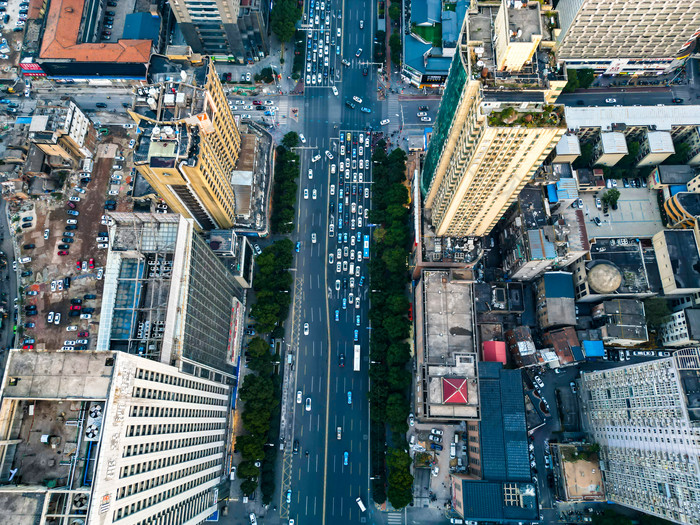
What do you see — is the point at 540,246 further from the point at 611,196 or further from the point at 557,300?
the point at 611,196

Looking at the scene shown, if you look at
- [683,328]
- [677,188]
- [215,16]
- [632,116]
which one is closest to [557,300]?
[683,328]

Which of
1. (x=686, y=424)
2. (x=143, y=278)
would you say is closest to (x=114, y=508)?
(x=143, y=278)

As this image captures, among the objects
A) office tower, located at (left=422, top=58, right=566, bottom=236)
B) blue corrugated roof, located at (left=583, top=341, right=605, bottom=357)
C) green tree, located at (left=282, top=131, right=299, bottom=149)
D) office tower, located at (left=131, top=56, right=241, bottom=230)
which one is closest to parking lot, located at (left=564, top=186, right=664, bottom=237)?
blue corrugated roof, located at (left=583, top=341, right=605, bottom=357)

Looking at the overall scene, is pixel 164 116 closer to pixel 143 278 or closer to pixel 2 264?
pixel 143 278

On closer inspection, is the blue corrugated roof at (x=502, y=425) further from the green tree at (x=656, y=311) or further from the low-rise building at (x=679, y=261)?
the low-rise building at (x=679, y=261)

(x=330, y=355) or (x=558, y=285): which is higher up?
(x=558, y=285)

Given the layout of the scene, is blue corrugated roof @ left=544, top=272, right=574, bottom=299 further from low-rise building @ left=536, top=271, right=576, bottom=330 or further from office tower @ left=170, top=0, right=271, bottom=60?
office tower @ left=170, top=0, right=271, bottom=60
